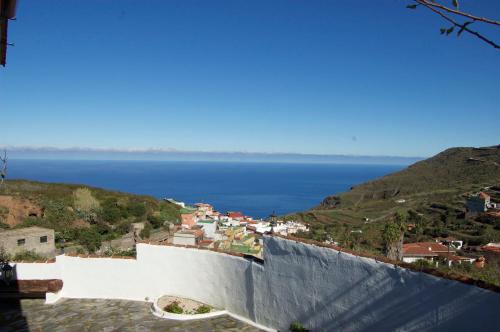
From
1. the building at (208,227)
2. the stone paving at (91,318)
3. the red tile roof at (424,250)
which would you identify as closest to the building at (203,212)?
the building at (208,227)

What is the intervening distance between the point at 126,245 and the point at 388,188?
6165cm

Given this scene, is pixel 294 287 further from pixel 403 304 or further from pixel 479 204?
pixel 479 204

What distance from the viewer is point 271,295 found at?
6641 mm

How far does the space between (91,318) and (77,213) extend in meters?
22.9

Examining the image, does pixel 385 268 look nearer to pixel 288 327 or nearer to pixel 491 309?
pixel 491 309

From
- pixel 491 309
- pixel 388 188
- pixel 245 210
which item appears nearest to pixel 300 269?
pixel 491 309

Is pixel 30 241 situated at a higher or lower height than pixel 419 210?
higher

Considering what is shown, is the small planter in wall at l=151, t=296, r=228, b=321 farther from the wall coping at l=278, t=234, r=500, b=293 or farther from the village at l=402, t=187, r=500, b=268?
the village at l=402, t=187, r=500, b=268

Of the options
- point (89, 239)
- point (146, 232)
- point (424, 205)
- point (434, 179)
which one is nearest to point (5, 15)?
point (89, 239)

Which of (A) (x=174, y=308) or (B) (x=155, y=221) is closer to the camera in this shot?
(A) (x=174, y=308)

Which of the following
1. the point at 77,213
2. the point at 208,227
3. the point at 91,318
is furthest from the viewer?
the point at 208,227

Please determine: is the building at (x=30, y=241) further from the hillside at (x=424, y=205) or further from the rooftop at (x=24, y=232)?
the hillside at (x=424, y=205)

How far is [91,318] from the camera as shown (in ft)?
23.7

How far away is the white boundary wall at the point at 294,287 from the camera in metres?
4.38
